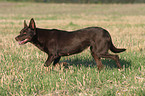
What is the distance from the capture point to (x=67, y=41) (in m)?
5.23

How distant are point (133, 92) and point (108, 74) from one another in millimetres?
1217

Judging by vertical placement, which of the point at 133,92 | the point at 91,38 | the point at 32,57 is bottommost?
the point at 32,57

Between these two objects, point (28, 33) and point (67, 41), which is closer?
point (28, 33)

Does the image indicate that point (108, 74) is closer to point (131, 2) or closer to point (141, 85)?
point (141, 85)

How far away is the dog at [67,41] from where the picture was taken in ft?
16.8

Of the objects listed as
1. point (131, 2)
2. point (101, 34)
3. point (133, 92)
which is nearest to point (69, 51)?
point (101, 34)

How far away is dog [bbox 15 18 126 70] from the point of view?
511cm

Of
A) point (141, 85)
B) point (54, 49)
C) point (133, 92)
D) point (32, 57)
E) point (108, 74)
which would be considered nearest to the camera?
point (133, 92)

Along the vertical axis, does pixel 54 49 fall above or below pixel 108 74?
above

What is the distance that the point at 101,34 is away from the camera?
510 centimetres

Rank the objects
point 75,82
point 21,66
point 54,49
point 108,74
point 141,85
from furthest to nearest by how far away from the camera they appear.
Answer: point 21,66 → point 54,49 → point 108,74 → point 75,82 → point 141,85

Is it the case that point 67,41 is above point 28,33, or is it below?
below

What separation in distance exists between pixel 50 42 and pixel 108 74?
168 centimetres

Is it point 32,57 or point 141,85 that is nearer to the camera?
point 141,85
